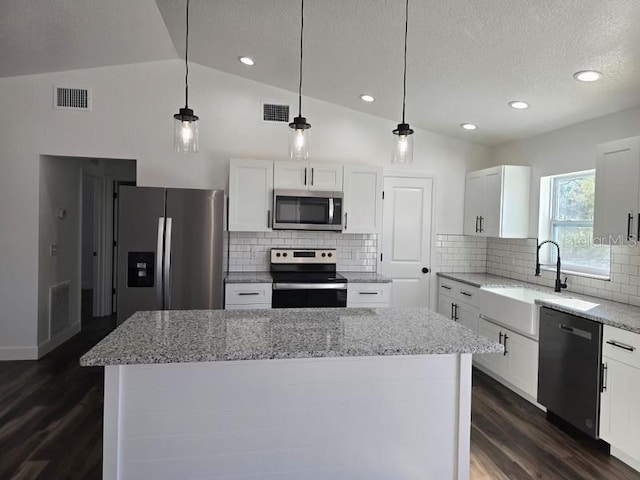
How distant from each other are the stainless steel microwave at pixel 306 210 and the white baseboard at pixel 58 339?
8.77 ft

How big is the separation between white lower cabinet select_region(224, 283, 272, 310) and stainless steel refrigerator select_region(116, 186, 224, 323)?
19 cm

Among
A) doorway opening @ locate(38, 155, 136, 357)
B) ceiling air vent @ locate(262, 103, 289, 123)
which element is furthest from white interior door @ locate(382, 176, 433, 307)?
doorway opening @ locate(38, 155, 136, 357)

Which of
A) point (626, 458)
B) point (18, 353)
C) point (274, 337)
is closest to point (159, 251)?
point (18, 353)

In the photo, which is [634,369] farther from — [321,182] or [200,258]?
[200,258]

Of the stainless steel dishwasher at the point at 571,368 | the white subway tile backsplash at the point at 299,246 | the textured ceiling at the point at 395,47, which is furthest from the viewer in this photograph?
the white subway tile backsplash at the point at 299,246

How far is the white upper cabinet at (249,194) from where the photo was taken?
159 inches

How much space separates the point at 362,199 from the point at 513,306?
5.70 feet

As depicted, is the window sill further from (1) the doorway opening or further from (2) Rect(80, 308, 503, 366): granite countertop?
(1) the doorway opening

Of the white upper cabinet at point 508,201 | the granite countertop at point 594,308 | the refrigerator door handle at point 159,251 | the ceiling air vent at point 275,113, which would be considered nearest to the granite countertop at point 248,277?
the refrigerator door handle at point 159,251

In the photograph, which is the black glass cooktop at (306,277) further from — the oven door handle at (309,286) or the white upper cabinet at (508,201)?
the white upper cabinet at (508,201)

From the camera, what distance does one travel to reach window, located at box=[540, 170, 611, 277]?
139 inches

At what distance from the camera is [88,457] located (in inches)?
97.7

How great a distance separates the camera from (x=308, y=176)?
411cm

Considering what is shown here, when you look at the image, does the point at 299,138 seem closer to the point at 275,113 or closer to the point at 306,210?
the point at 306,210
